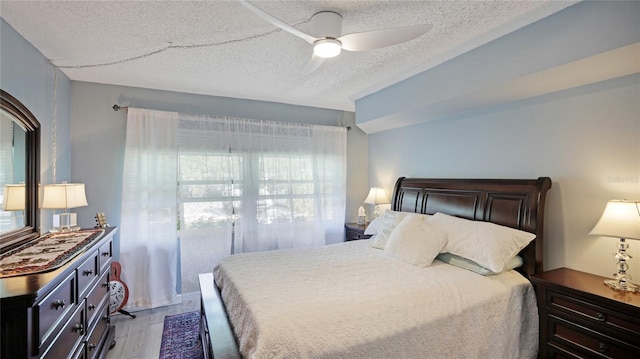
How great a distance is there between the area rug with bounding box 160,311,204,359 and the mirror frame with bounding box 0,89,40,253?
1364 mm

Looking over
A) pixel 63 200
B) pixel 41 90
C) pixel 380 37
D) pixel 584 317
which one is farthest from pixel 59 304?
pixel 584 317

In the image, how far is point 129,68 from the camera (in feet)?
9.25

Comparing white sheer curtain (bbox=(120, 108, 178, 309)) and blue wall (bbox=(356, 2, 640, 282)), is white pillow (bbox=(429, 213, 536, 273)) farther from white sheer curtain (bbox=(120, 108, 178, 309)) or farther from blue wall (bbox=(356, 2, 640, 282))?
white sheer curtain (bbox=(120, 108, 178, 309))

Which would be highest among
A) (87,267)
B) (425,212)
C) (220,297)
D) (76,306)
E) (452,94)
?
(452,94)

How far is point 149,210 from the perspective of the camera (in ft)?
10.9

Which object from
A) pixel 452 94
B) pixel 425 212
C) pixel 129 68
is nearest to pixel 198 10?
pixel 129 68

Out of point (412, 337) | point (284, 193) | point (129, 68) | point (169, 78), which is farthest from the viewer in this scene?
point (284, 193)

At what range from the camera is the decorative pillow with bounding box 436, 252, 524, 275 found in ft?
7.11

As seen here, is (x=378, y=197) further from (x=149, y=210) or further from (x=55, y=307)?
(x=55, y=307)

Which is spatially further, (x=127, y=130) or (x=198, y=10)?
(x=127, y=130)

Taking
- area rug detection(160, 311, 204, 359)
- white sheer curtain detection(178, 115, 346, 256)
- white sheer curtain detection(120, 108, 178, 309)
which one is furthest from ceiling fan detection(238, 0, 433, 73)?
area rug detection(160, 311, 204, 359)

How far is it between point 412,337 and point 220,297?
4.63 ft

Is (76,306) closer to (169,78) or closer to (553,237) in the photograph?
(169,78)

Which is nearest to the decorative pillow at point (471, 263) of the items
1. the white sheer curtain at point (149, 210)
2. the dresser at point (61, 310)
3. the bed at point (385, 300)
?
the bed at point (385, 300)
